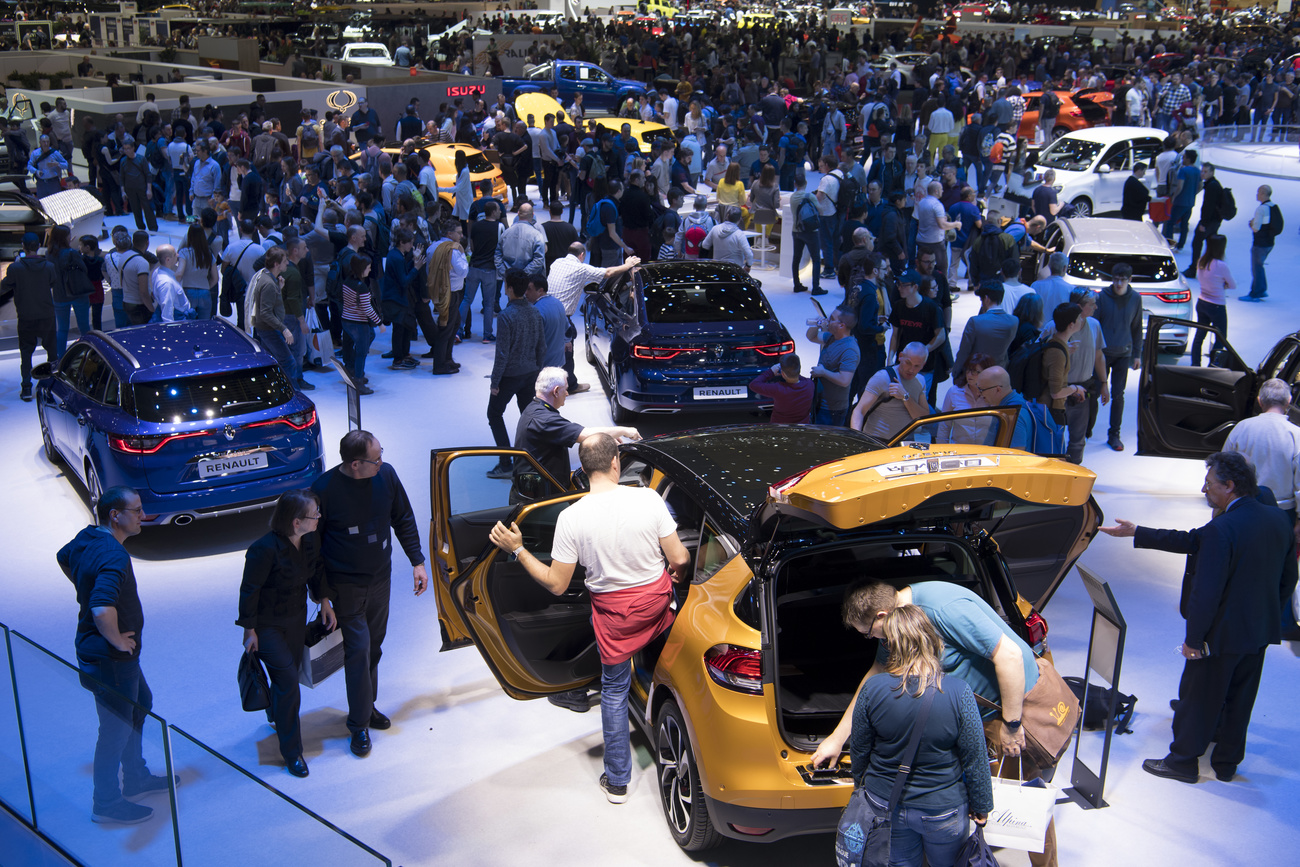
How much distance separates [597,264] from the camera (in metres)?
14.5

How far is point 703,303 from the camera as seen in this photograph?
1045 centimetres

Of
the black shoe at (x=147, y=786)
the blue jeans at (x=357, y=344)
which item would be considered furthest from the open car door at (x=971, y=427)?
the blue jeans at (x=357, y=344)

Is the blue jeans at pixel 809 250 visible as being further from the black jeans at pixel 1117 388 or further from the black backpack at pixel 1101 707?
→ the black backpack at pixel 1101 707

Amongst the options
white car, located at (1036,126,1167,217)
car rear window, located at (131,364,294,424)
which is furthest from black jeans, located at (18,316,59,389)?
white car, located at (1036,126,1167,217)

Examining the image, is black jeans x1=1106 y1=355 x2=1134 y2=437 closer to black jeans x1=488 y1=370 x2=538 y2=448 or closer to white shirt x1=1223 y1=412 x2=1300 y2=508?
white shirt x1=1223 y1=412 x2=1300 y2=508

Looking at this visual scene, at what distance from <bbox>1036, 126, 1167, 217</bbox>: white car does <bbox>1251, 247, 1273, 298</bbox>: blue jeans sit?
3.41 m

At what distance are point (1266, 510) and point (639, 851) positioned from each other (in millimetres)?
3271

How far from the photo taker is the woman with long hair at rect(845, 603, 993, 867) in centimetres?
379

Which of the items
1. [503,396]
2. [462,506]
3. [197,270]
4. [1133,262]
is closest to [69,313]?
[197,270]

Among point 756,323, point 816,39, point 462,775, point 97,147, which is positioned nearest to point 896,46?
point 816,39

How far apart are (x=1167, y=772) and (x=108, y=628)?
4990mm

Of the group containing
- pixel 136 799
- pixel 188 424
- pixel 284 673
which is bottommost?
pixel 284 673

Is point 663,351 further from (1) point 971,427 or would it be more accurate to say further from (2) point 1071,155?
(2) point 1071,155

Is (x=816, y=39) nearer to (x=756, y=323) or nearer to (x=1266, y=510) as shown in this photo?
(x=756, y=323)
